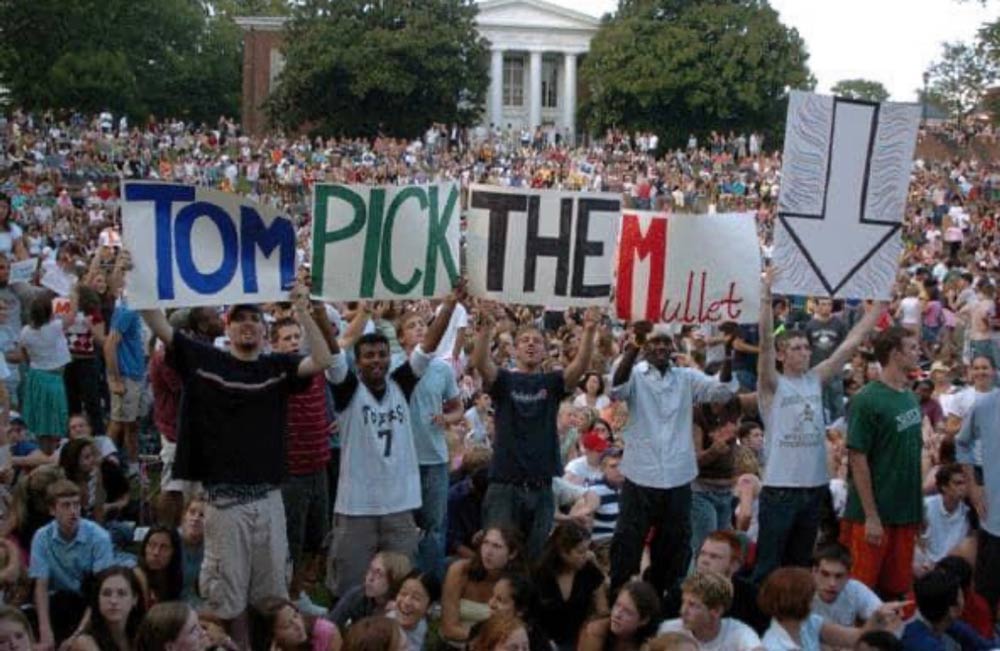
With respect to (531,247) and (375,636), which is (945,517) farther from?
(375,636)

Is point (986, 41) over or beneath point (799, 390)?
over

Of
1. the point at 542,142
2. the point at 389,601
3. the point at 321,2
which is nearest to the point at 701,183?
the point at 542,142

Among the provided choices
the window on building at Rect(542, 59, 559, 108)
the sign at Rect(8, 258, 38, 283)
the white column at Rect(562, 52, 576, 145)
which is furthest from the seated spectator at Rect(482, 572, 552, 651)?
the window on building at Rect(542, 59, 559, 108)

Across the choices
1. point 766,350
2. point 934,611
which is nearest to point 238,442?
point 766,350

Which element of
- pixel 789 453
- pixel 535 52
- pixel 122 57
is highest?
pixel 535 52

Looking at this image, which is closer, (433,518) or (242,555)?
(242,555)

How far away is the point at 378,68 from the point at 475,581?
170 feet

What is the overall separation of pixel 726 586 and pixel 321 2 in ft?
187

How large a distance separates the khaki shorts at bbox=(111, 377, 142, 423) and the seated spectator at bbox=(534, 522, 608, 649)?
4157 mm

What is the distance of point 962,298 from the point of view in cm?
1634

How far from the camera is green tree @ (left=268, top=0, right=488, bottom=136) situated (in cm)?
5759

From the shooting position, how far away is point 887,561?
684cm

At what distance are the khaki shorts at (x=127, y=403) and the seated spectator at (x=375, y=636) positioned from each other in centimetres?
493

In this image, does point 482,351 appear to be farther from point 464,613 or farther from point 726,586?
point 726,586
